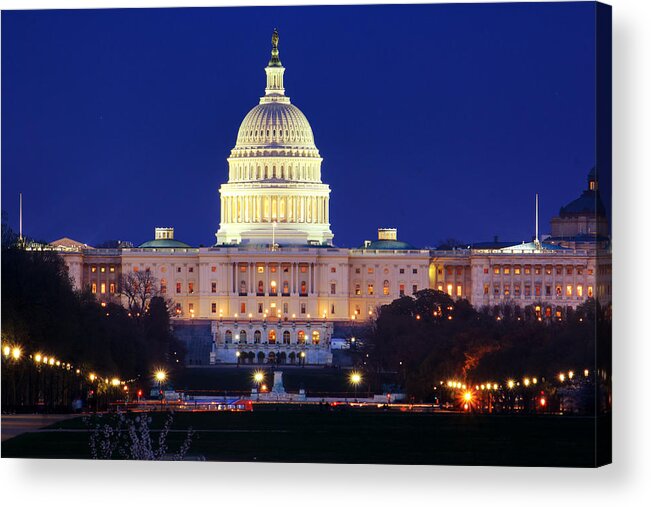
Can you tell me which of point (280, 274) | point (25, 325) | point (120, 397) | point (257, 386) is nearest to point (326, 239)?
point (280, 274)

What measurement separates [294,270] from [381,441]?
127194mm

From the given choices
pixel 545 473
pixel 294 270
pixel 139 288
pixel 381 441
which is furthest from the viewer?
pixel 294 270

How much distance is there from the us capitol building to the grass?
87088mm

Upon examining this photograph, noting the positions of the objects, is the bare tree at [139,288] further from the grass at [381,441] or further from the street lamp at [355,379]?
the grass at [381,441]

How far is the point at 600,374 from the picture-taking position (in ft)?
182

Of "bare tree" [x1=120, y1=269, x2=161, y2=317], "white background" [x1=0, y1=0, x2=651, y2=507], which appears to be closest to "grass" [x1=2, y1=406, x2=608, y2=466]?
"white background" [x1=0, y1=0, x2=651, y2=507]

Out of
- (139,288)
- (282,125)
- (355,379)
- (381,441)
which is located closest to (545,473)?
(381,441)

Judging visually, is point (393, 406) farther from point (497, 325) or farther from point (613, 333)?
point (613, 333)

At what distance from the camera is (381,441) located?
62.5 m

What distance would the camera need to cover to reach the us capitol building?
168m

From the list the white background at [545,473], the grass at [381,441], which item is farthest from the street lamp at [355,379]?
the white background at [545,473]

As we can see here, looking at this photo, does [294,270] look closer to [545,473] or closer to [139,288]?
[139,288]

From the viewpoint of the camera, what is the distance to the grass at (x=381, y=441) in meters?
57.4

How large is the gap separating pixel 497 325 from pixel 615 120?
50.3m
